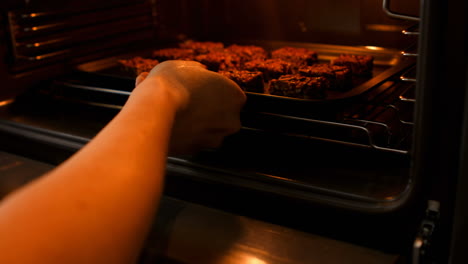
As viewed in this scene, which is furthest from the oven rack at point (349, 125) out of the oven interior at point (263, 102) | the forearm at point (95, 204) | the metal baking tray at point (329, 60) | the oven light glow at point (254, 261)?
the forearm at point (95, 204)

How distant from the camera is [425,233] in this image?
33.8 inches

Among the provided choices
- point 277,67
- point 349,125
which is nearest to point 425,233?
point 349,125

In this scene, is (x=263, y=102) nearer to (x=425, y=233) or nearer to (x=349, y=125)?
(x=349, y=125)

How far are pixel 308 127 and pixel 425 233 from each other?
1.10ft

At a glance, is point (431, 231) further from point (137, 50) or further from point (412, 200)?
point (137, 50)

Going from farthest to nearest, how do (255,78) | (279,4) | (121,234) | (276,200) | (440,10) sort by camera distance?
(279,4), (255,78), (276,200), (440,10), (121,234)

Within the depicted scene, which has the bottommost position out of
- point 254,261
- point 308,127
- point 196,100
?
point 254,261

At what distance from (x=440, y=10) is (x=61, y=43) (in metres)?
1.26

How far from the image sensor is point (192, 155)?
44.2 inches

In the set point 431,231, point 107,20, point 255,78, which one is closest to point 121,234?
point 431,231

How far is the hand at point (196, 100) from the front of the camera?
902mm

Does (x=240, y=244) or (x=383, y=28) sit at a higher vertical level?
(x=383, y=28)

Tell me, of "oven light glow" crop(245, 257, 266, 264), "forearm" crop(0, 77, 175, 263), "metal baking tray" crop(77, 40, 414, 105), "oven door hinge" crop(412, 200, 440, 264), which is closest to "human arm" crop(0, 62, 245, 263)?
"forearm" crop(0, 77, 175, 263)

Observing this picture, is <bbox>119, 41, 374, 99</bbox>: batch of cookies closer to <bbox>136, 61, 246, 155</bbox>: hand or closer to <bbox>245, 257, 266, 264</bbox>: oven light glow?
<bbox>136, 61, 246, 155</bbox>: hand
